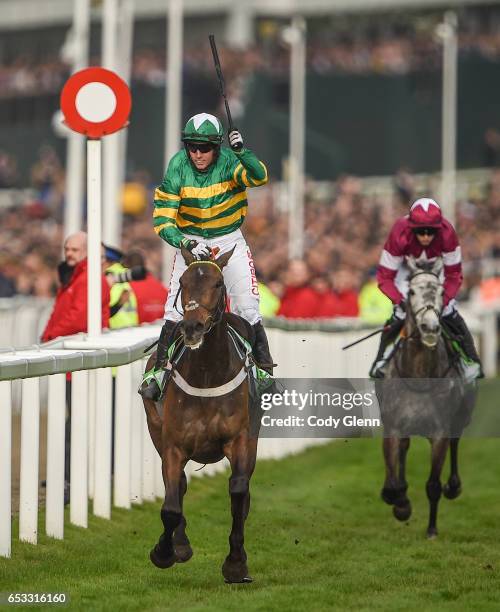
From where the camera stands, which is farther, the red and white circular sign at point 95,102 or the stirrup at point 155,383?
the red and white circular sign at point 95,102

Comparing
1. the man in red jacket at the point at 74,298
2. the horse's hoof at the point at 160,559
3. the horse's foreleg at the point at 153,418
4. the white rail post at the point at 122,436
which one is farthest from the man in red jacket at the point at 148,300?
the horse's hoof at the point at 160,559

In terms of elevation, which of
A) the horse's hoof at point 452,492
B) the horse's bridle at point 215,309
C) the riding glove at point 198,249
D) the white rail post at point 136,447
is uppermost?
the riding glove at point 198,249

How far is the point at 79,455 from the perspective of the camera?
377 inches

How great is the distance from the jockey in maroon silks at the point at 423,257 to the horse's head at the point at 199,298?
2.91 metres

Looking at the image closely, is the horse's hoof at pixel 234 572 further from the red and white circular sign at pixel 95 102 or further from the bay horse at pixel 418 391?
the red and white circular sign at pixel 95 102

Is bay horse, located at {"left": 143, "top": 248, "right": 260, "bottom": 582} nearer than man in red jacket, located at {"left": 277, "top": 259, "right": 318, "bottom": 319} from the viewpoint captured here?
Yes

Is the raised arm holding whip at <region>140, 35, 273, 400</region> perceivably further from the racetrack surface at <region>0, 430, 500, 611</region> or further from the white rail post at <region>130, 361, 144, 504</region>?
the white rail post at <region>130, 361, 144, 504</region>

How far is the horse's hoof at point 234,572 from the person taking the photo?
8.33 meters

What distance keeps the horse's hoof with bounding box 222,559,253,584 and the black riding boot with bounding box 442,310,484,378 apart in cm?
336

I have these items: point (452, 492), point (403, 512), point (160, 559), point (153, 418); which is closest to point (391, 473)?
point (403, 512)

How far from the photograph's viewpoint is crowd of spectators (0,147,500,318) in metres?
18.2

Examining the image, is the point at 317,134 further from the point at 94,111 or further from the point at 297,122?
the point at 94,111

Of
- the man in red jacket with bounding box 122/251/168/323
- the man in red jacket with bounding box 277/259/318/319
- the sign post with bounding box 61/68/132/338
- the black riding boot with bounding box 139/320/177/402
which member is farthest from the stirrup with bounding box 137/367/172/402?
the man in red jacket with bounding box 277/259/318/319

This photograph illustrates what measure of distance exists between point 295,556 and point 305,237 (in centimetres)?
1820
